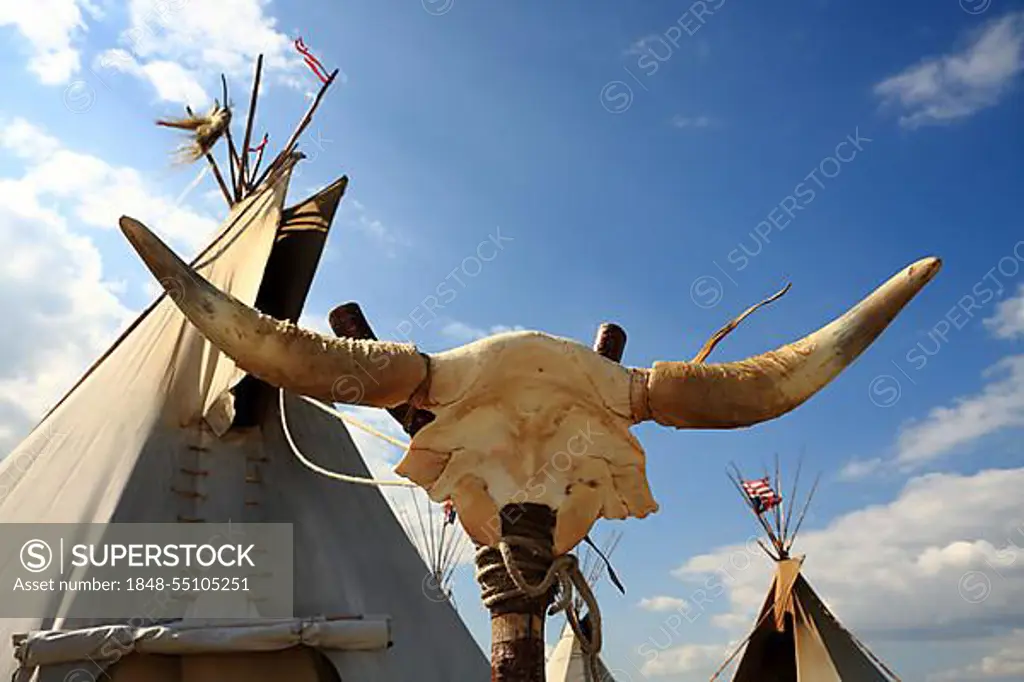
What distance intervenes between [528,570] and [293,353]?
2.59 ft

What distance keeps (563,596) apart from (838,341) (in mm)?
994

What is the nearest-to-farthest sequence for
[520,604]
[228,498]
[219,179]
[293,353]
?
1. [520,604]
2. [293,353]
3. [228,498]
4. [219,179]

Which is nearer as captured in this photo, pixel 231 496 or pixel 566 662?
pixel 231 496

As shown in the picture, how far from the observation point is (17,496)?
4613 millimetres

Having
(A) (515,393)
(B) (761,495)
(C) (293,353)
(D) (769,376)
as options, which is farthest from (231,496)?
(B) (761,495)

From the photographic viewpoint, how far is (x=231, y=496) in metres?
4.88

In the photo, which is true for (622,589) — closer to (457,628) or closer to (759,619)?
(457,628)

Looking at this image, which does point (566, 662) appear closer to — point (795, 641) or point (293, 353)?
point (795, 641)

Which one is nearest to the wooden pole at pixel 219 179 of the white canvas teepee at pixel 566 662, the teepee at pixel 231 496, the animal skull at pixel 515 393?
the teepee at pixel 231 496

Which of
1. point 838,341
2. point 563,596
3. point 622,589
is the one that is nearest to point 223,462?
point 622,589

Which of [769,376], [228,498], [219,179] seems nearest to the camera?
[769,376]

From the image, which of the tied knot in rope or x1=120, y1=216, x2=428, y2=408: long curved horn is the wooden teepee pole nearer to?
the tied knot in rope

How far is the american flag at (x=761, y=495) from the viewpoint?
10.1m

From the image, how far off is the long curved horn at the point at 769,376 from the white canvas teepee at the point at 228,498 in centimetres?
237
